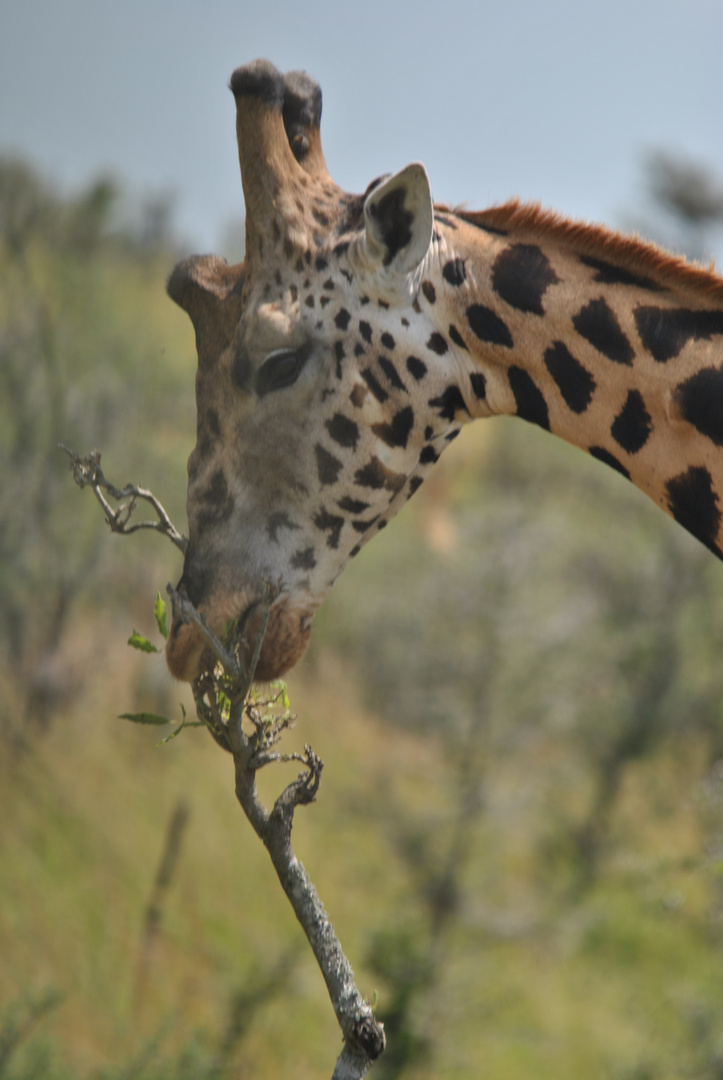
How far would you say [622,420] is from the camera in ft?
9.02

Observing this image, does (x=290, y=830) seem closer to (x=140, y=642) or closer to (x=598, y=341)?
(x=140, y=642)

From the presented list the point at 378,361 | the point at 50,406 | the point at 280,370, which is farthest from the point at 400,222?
the point at 50,406

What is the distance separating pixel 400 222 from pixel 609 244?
22.5 inches

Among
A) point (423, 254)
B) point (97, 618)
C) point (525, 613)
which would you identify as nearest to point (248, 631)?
point (423, 254)

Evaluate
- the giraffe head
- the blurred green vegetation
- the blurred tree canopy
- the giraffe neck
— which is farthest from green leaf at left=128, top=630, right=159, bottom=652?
the blurred tree canopy

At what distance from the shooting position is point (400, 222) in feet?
8.96

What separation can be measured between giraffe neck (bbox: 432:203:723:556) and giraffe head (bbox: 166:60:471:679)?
5.4 inches

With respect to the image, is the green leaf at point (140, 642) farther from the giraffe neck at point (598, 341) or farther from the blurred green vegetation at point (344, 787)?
the blurred green vegetation at point (344, 787)

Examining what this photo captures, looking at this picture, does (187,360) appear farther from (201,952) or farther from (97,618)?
(201,952)

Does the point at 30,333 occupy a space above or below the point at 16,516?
above

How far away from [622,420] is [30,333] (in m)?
7.99

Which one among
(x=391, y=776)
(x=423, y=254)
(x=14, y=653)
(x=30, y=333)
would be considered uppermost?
(x=30, y=333)

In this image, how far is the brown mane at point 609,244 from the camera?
2.67m

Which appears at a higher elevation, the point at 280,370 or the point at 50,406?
the point at 50,406
